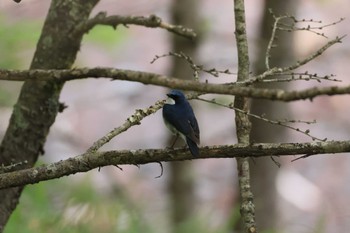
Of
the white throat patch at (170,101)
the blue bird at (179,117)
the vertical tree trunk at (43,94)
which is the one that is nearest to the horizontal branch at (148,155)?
the blue bird at (179,117)

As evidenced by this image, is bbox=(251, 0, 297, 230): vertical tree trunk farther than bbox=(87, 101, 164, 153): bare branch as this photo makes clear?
Yes

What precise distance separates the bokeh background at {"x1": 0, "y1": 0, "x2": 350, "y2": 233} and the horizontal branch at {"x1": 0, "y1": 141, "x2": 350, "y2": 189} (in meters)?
2.29

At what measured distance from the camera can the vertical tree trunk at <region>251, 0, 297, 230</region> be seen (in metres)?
5.71

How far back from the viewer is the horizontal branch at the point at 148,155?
1.92 meters

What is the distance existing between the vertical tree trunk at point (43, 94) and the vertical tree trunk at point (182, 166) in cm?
307

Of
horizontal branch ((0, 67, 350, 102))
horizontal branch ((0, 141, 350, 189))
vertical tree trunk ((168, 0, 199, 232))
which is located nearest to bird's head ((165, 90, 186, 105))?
horizontal branch ((0, 141, 350, 189))

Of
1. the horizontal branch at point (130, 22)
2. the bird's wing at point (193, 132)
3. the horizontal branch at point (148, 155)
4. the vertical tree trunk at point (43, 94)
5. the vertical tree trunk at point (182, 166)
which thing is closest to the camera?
the horizontal branch at point (148, 155)

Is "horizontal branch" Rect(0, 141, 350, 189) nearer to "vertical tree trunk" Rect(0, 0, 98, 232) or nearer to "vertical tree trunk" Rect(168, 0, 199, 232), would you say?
"vertical tree trunk" Rect(0, 0, 98, 232)

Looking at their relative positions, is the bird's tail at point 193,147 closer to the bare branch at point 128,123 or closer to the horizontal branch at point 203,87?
the bare branch at point 128,123

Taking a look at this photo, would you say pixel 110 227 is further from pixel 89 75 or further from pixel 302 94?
pixel 302 94

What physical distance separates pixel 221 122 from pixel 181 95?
8.80 metres

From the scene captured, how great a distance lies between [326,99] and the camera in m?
10.8

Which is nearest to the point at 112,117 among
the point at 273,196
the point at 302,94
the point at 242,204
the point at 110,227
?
the point at 273,196

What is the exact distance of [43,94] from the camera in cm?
288
